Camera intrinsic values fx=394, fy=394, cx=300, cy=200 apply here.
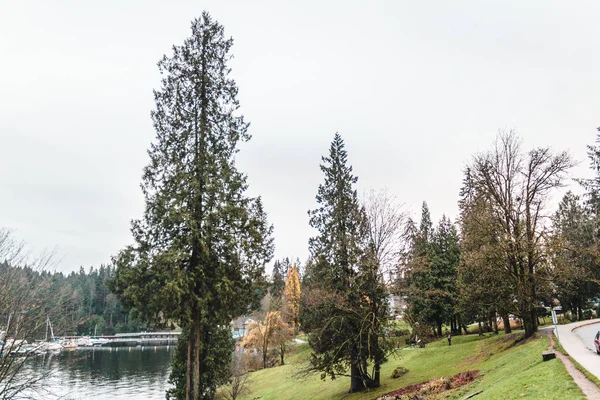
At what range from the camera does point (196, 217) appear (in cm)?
1867

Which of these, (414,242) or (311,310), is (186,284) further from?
(414,242)

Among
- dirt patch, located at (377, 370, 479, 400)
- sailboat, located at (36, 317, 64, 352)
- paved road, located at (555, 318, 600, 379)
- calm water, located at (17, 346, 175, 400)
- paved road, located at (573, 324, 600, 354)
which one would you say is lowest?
calm water, located at (17, 346, 175, 400)

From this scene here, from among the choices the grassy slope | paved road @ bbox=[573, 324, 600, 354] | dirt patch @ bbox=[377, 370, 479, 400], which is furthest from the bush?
paved road @ bbox=[573, 324, 600, 354]

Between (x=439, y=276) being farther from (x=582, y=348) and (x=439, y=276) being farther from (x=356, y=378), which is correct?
(x=582, y=348)

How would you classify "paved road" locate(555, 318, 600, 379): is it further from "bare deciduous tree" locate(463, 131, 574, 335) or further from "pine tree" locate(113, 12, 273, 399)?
"pine tree" locate(113, 12, 273, 399)

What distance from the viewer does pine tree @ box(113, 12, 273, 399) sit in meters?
17.9

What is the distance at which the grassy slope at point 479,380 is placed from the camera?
41.6 feet

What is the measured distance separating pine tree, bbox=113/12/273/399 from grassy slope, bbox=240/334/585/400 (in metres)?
7.97

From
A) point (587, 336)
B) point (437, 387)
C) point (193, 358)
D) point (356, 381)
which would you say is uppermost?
point (193, 358)

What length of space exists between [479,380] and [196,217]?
14.9 m

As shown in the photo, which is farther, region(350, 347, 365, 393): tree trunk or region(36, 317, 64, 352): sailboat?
region(350, 347, 365, 393): tree trunk

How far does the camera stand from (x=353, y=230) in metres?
25.2

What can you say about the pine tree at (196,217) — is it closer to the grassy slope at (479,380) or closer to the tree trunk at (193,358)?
the tree trunk at (193,358)

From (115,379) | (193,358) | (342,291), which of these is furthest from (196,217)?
(115,379)
